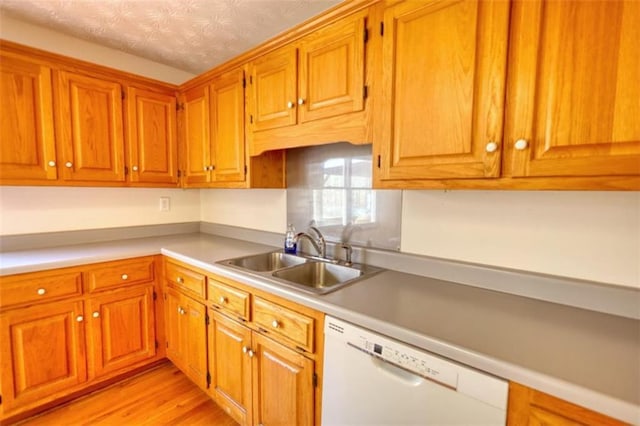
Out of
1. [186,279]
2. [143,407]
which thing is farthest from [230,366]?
[143,407]

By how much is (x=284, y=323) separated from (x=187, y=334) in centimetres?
98

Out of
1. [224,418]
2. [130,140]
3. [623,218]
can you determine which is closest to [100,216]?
[130,140]

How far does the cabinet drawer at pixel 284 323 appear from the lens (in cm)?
119

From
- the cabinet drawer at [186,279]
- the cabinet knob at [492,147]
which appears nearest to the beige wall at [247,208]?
the cabinet drawer at [186,279]

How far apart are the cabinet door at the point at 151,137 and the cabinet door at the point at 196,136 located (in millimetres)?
108

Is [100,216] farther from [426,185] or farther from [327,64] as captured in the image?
[426,185]

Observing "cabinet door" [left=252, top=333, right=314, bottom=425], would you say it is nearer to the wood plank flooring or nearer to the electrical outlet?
the wood plank flooring

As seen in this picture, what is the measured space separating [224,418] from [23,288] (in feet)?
4.35

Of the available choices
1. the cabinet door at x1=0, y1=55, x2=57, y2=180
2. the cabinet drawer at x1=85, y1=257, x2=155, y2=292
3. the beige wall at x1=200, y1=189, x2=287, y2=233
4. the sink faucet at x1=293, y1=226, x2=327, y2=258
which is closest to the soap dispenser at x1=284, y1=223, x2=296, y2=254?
the sink faucet at x1=293, y1=226, x2=327, y2=258

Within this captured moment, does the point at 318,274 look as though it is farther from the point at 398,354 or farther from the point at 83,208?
the point at 83,208

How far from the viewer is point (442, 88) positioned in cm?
107

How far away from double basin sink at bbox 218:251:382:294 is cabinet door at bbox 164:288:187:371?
56cm

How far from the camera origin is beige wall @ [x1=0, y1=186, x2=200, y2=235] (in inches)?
76.2

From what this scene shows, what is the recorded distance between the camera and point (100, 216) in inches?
90.0
